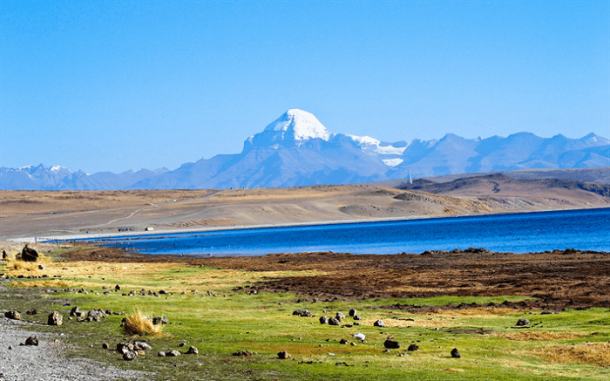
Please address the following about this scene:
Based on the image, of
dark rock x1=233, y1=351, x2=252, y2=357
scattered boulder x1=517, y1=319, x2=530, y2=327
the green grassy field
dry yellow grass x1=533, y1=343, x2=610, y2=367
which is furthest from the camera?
scattered boulder x1=517, y1=319, x2=530, y2=327

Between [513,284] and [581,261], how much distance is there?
13320 millimetres

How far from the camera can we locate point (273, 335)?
16.4 metres

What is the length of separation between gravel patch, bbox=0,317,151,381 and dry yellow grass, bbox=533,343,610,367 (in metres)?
8.60

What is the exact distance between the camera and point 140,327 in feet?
53.5

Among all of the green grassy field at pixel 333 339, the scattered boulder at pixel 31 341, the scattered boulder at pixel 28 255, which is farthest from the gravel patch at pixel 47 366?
the scattered boulder at pixel 28 255

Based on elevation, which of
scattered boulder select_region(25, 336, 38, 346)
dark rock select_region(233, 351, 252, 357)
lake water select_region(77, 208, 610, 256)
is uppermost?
scattered boulder select_region(25, 336, 38, 346)

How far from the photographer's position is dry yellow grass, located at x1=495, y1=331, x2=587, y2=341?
15.5 metres

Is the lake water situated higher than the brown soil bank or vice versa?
the brown soil bank

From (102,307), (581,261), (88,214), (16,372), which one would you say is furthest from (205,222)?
(16,372)

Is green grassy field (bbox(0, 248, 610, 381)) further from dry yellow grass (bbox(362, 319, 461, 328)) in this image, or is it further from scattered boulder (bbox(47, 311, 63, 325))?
scattered boulder (bbox(47, 311, 63, 325))

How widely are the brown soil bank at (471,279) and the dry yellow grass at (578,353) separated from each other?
25.2 feet

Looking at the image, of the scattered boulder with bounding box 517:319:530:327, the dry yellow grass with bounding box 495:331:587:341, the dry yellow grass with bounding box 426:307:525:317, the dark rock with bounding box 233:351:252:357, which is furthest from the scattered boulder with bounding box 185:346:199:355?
the dry yellow grass with bounding box 426:307:525:317

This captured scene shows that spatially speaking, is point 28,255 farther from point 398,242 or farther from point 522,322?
point 398,242

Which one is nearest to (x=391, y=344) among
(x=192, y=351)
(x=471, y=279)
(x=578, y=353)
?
(x=578, y=353)
